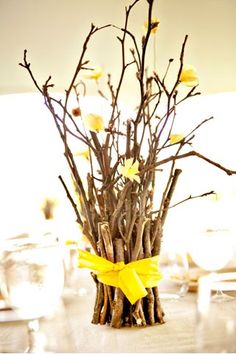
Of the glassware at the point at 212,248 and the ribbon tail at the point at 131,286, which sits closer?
the ribbon tail at the point at 131,286

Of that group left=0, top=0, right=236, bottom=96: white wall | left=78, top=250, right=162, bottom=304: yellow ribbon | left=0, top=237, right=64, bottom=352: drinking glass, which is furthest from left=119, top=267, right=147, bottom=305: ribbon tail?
left=0, top=0, right=236, bottom=96: white wall

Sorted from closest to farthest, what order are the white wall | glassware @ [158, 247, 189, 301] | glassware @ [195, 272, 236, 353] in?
glassware @ [195, 272, 236, 353]
glassware @ [158, 247, 189, 301]
the white wall

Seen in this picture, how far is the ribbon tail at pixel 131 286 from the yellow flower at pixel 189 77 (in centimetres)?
28

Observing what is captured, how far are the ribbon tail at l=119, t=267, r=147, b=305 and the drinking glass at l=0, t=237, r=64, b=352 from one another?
0.41 ft

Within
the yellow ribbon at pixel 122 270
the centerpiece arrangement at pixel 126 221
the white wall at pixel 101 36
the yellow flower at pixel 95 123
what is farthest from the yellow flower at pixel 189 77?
the white wall at pixel 101 36

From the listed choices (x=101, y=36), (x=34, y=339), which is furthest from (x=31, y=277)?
(x=101, y=36)

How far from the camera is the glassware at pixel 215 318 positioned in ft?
2.11

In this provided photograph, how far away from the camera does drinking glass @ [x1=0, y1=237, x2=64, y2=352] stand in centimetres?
78

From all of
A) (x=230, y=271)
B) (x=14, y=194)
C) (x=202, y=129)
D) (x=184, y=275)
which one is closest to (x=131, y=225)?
(x=184, y=275)

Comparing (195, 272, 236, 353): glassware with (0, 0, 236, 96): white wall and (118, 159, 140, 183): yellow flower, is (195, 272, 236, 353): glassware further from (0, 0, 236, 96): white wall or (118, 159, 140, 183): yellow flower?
(0, 0, 236, 96): white wall

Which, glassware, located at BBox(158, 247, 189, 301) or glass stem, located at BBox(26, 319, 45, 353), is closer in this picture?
glass stem, located at BBox(26, 319, 45, 353)

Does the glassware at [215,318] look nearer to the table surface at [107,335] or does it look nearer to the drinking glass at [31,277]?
the table surface at [107,335]

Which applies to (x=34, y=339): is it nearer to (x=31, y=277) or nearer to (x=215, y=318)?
(x=31, y=277)

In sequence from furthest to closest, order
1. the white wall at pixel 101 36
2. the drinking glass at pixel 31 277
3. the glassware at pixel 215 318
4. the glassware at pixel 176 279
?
the white wall at pixel 101 36 < the glassware at pixel 176 279 < the drinking glass at pixel 31 277 < the glassware at pixel 215 318
